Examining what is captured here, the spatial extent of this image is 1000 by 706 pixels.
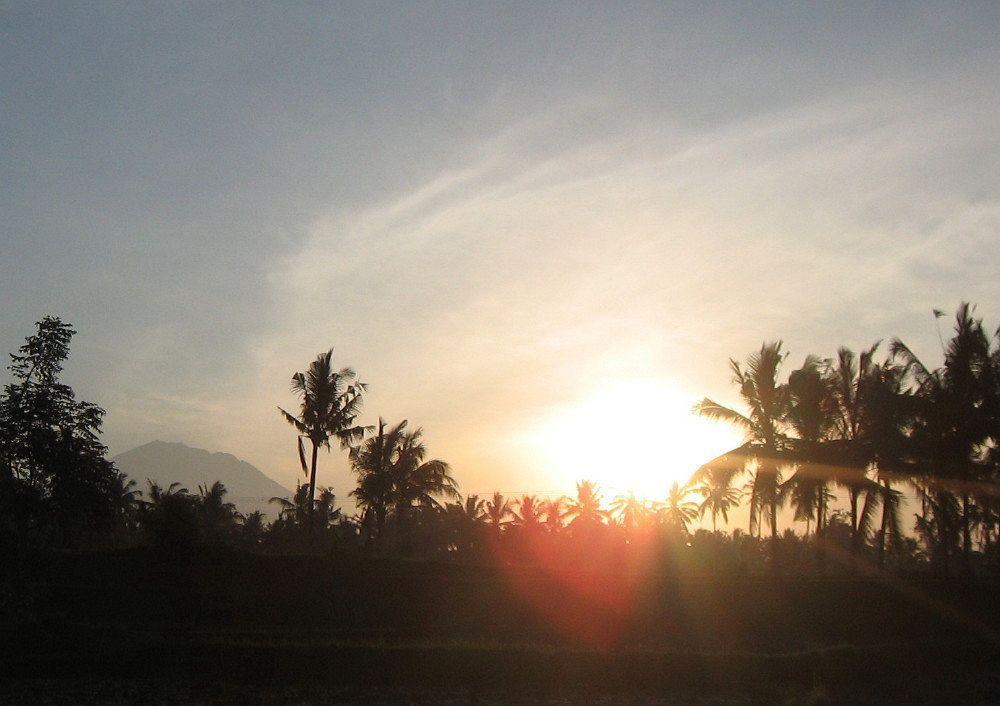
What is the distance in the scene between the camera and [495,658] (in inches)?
1001

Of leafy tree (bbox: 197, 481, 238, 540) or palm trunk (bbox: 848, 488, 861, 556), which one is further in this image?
leafy tree (bbox: 197, 481, 238, 540)

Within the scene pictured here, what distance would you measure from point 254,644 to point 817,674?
16.2 m

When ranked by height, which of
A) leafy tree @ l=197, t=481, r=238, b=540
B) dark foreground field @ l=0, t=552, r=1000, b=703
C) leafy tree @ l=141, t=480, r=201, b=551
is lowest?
dark foreground field @ l=0, t=552, r=1000, b=703

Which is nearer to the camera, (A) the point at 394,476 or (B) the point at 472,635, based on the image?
(B) the point at 472,635

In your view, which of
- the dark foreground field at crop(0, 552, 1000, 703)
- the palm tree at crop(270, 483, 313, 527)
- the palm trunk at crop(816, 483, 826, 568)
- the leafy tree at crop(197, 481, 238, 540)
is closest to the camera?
the dark foreground field at crop(0, 552, 1000, 703)

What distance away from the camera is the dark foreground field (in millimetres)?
23594

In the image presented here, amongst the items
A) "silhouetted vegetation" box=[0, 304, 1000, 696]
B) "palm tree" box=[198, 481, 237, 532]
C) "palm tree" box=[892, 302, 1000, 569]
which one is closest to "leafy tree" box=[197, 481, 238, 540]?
"palm tree" box=[198, 481, 237, 532]

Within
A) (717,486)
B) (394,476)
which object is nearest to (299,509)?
(394,476)

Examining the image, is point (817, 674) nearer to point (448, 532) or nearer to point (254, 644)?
point (254, 644)

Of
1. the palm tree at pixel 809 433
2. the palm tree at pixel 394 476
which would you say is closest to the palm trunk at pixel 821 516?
the palm tree at pixel 809 433

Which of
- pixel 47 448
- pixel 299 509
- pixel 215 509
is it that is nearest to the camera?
pixel 47 448

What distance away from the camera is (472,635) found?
28250 millimetres

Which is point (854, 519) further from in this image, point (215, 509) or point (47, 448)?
point (215, 509)

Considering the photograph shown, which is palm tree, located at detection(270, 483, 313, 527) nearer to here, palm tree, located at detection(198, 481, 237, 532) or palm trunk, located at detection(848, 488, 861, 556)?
palm tree, located at detection(198, 481, 237, 532)
